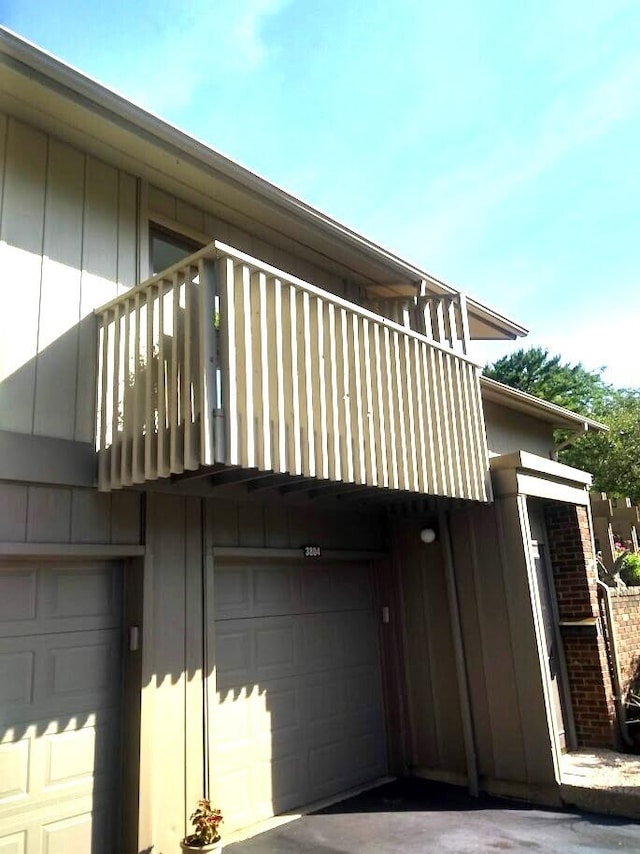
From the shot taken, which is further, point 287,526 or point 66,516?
point 287,526

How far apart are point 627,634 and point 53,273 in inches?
290

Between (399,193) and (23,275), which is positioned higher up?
(399,193)

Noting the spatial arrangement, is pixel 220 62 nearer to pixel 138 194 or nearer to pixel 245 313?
pixel 138 194

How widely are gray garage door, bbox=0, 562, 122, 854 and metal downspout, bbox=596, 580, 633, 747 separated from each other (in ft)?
17.2

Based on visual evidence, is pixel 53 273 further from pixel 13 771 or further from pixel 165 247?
pixel 13 771

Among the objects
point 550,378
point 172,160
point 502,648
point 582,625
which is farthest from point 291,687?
point 550,378

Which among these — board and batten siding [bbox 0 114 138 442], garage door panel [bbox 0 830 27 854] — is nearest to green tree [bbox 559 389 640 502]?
board and batten siding [bbox 0 114 138 442]

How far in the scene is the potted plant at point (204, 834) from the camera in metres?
4.34

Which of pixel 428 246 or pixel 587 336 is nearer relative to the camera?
pixel 428 246

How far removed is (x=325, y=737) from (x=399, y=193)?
23.1ft

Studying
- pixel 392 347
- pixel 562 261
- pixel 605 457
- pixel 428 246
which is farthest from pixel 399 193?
pixel 605 457

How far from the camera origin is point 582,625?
7.04 m

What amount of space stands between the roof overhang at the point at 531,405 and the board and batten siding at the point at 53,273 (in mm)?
4841

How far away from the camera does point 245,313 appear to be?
4.26 metres
